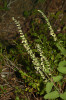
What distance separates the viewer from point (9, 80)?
9.91ft

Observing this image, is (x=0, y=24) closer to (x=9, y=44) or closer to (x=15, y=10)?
(x=15, y=10)

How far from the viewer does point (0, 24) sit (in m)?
5.02

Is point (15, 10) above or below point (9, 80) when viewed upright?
above

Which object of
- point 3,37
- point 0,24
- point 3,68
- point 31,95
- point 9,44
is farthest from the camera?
point 0,24

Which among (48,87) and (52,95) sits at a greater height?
(48,87)

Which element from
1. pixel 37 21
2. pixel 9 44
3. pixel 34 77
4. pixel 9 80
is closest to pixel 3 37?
pixel 9 44

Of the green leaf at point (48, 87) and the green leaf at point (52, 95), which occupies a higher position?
the green leaf at point (48, 87)

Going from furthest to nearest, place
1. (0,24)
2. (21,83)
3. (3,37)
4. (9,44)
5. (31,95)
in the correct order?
1. (0,24)
2. (3,37)
3. (9,44)
4. (21,83)
5. (31,95)

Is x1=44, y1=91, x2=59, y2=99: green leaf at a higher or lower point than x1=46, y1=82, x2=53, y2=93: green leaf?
lower

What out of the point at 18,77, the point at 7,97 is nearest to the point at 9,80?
the point at 18,77

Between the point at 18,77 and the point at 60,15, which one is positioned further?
the point at 60,15

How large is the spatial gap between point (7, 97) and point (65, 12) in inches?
147

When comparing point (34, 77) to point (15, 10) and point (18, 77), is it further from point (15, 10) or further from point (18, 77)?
point (15, 10)

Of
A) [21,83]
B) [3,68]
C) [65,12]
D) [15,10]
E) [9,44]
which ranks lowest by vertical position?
[21,83]
